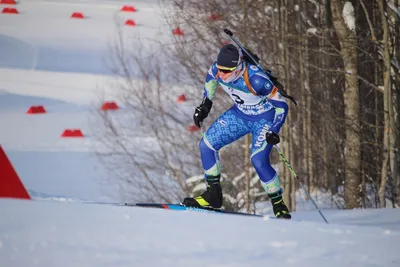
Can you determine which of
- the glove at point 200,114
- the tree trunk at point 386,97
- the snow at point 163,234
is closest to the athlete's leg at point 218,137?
the glove at point 200,114

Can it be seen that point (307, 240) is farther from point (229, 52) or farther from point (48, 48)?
point (48, 48)

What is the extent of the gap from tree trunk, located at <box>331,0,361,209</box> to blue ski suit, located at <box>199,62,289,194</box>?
520 cm

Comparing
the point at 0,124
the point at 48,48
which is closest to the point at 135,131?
the point at 0,124

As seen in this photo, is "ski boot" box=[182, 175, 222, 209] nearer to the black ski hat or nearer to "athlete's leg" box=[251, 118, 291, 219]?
"athlete's leg" box=[251, 118, 291, 219]

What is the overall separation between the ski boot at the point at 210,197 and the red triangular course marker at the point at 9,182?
1.82 metres

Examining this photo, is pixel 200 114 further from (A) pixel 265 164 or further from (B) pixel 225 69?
(A) pixel 265 164

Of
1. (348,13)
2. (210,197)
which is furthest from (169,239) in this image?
(348,13)

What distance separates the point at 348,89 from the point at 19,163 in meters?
9.45

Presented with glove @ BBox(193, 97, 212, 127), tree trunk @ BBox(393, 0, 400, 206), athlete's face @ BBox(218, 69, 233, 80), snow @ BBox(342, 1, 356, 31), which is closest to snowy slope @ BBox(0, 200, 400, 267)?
glove @ BBox(193, 97, 212, 127)

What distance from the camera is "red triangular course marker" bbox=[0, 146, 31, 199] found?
8.92 m

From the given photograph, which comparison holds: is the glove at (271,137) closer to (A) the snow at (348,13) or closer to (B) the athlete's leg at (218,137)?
(B) the athlete's leg at (218,137)

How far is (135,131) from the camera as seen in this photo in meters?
25.1

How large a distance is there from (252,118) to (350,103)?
6.25m

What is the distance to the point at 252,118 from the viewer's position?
9.84 metres
